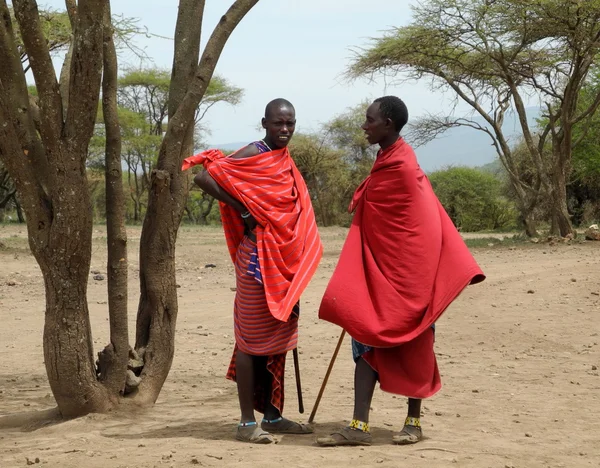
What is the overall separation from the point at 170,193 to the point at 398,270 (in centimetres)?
146

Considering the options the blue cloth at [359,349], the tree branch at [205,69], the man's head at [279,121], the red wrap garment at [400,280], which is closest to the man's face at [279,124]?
the man's head at [279,121]

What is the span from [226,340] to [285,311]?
11.5 feet

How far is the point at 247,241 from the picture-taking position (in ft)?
13.8

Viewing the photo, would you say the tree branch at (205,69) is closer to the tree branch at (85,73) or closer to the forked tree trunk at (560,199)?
the tree branch at (85,73)

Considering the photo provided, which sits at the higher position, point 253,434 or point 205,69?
point 205,69

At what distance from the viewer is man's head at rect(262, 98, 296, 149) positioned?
4.13m

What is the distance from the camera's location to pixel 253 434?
4031 mm

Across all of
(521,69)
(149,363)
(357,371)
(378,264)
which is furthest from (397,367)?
(521,69)

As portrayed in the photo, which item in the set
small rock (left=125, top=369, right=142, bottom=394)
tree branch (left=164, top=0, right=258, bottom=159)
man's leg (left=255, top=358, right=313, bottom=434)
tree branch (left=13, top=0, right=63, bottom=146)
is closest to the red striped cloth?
man's leg (left=255, top=358, right=313, bottom=434)

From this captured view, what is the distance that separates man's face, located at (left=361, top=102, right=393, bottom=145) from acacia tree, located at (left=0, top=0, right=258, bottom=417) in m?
1.07

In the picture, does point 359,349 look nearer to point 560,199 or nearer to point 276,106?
point 276,106

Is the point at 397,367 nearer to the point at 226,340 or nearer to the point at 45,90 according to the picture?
the point at 45,90

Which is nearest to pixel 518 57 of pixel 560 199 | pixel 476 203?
pixel 560 199

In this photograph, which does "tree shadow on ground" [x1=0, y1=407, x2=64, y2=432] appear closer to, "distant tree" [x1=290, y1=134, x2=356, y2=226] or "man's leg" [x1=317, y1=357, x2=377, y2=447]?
"man's leg" [x1=317, y1=357, x2=377, y2=447]
